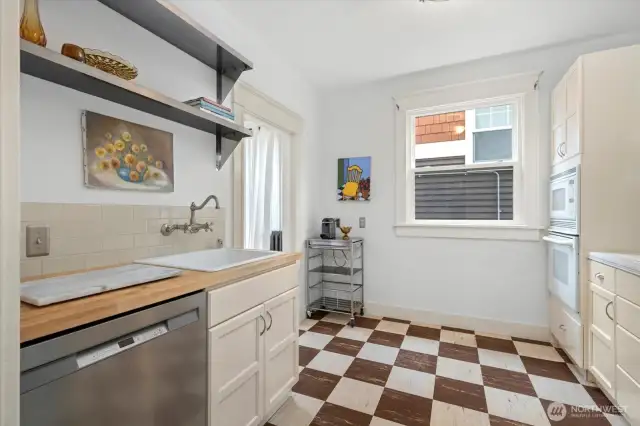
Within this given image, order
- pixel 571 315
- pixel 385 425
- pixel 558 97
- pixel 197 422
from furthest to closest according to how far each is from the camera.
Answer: pixel 558 97
pixel 571 315
pixel 385 425
pixel 197 422

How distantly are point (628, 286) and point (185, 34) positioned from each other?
8.74 feet

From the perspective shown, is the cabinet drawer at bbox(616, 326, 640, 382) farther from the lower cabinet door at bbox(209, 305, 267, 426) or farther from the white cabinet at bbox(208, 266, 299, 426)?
the lower cabinet door at bbox(209, 305, 267, 426)

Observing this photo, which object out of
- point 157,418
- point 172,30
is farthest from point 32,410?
point 172,30

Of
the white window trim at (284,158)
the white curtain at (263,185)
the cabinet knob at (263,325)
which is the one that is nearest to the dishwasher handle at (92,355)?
the cabinet knob at (263,325)

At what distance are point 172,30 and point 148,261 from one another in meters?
1.20

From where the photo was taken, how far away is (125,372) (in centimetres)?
87

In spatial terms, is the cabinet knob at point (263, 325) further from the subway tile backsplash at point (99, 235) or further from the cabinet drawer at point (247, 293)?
the subway tile backsplash at point (99, 235)

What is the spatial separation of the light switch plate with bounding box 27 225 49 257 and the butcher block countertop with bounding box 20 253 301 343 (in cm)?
10

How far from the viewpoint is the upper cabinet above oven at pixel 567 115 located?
2.03 metres

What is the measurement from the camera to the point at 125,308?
0.86 metres

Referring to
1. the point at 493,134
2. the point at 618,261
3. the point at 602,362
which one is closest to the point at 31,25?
the point at 618,261

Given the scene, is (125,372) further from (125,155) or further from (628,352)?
(628,352)

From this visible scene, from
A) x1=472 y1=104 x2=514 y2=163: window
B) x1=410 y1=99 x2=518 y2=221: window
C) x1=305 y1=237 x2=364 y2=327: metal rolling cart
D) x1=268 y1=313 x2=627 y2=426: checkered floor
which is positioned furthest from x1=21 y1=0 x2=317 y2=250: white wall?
x1=472 y1=104 x2=514 y2=163: window

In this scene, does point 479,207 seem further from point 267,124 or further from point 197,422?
point 197,422
